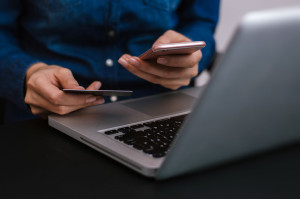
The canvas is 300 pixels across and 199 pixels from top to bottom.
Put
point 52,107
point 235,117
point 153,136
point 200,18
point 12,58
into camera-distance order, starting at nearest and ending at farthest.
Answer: point 235,117
point 153,136
point 52,107
point 12,58
point 200,18

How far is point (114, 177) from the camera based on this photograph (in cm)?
49

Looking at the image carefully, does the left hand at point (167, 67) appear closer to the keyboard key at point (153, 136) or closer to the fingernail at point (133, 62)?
the fingernail at point (133, 62)

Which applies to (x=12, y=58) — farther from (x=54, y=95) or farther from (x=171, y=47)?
(x=171, y=47)

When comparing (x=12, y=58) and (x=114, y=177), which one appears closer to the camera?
(x=114, y=177)

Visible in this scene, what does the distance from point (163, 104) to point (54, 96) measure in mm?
218

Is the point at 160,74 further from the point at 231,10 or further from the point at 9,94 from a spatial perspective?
the point at 231,10

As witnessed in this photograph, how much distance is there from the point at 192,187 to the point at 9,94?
0.58m

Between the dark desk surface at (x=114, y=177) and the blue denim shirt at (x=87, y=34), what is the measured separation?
1.35 feet

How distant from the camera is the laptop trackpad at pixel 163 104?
734mm

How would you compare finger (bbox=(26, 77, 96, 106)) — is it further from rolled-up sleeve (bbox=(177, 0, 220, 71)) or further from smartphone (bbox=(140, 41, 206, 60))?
rolled-up sleeve (bbox=(177, 0, 220, 71))

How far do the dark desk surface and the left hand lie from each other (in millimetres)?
200

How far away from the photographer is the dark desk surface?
0.46 metres

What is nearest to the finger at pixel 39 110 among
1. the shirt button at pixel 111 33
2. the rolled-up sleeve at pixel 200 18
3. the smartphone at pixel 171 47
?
the smartphone at pixel 171 47

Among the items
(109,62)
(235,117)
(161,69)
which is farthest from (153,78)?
(235,117)
